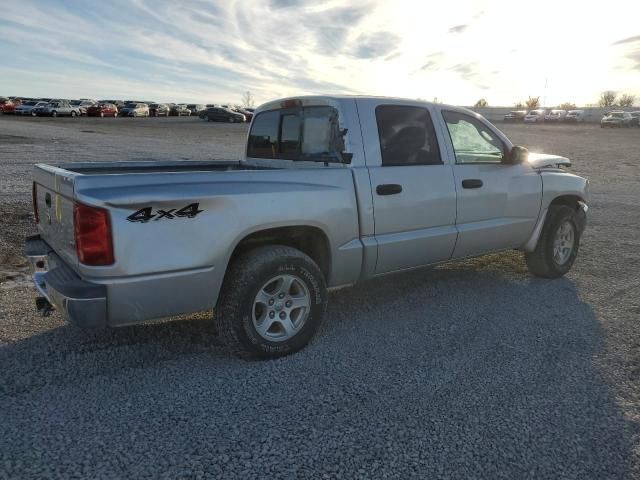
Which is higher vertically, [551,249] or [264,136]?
[264,136]

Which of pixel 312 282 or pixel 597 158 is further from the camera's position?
pixel 597 158

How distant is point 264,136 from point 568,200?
347 centimetres

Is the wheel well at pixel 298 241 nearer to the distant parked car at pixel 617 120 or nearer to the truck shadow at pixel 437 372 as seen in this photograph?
the truck shadow at pixel 437 372

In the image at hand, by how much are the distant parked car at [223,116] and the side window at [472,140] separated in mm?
48356

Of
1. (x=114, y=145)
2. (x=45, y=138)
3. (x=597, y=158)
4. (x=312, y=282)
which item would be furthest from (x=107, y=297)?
(x=45, y=138)

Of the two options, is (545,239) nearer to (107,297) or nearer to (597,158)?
(107,297)

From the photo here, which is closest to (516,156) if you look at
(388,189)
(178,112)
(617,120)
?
(388,189)

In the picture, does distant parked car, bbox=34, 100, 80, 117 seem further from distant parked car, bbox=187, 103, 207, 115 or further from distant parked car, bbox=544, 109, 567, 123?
distant parked car, bbox=544, 109, 567, 123

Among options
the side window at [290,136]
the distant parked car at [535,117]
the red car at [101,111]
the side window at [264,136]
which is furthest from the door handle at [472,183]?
the distant parked car at [535,117]

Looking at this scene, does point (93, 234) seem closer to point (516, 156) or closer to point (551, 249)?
point (516, 156)

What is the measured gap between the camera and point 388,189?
4.18 metres

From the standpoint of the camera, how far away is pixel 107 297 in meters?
3.03

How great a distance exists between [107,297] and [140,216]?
0.50 meters

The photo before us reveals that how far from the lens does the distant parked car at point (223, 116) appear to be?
2034 inches
